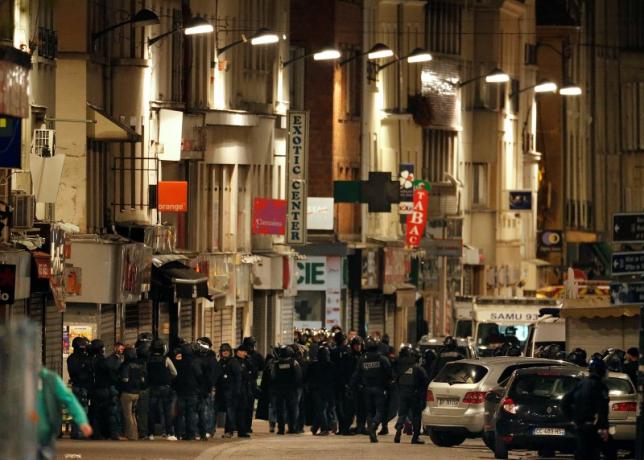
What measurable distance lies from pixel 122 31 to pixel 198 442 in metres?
12.3

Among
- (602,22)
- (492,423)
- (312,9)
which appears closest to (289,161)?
(312,9)

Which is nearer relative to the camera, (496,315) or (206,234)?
(206,234)

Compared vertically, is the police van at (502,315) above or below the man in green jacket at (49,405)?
below

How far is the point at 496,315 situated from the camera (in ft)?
193

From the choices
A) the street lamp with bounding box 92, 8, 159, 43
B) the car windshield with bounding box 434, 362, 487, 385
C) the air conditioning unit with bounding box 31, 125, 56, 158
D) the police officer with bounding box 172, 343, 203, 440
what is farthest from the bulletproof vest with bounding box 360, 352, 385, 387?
the street lamp with bounding box 92, 8, 159, 43

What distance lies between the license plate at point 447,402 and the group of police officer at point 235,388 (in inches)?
46.4

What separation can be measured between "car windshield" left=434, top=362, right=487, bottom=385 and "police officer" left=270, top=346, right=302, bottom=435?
10.8ft

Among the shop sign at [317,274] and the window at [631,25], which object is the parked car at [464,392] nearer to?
the shop sign at [317,274]

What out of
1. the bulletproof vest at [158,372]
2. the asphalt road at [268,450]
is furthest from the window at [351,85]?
the bulletproof vest at [158,372]

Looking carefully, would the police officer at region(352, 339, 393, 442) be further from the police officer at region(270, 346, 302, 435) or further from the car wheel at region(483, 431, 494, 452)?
the car wheel at region(483, 431, 494, 452)

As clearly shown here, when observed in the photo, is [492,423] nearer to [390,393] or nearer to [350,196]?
[390,393]

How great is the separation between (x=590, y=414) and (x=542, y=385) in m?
3.79

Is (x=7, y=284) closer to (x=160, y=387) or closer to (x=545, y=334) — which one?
(x=160, y=387)

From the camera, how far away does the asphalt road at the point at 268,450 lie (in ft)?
101
